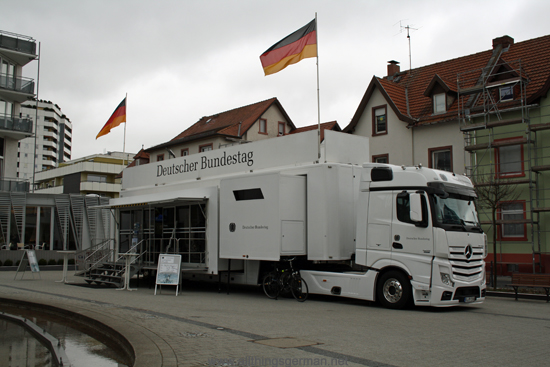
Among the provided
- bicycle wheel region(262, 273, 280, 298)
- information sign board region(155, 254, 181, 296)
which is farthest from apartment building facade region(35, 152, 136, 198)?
bicycle wheel region(262, 273, 280, 298)

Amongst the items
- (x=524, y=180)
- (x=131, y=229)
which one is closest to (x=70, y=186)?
(x=131, y=229)

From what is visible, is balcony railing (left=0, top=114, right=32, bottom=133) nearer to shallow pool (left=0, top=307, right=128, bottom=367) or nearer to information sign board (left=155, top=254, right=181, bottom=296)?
information sign board (left=155, top=254, right=181, bottom=296)

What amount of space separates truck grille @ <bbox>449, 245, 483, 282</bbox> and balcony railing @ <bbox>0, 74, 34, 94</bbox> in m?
36.9

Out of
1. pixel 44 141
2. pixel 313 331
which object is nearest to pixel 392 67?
pixel 313 331

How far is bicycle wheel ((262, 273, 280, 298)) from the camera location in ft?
44.5

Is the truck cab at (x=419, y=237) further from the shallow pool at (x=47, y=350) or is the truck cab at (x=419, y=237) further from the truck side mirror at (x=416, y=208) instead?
the shallow pool at (x=47, y=350)

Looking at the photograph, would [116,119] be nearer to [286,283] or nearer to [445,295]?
[286,283]

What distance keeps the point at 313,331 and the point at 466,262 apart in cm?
459

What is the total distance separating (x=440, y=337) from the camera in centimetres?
805

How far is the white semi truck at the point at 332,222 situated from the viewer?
11258mm

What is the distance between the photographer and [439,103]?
2798cm

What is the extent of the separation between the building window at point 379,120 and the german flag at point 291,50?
553 inches

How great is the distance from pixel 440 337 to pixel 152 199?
10.4 meters

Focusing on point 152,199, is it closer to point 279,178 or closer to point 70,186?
point 279,178
